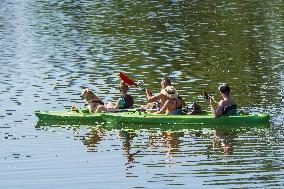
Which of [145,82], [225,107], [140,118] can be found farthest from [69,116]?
[145,82]

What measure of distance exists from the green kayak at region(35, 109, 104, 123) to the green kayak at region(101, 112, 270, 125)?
19.8 inches

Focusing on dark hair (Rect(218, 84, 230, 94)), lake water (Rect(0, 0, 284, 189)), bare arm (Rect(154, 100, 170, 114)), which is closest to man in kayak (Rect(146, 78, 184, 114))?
bare arm (Rect(154, 100, 170, 114))

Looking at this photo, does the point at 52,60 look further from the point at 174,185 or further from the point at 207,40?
the point at 174,185

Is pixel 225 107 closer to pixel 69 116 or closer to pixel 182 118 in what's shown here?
pixel 182 118

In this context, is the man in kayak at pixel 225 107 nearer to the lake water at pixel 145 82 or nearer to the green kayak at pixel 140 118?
the green kayak at pixel 140 118

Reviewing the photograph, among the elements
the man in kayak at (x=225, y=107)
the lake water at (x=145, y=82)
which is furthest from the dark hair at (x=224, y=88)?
the lake water at (x=145, y=82)

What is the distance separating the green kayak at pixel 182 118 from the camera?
35.2m

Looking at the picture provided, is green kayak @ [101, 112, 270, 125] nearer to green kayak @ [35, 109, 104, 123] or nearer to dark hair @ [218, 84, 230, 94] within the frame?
green kayak @ [35, 109, 104, 123]

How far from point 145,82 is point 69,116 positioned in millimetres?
10954

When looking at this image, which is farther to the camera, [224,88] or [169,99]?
[169,99]

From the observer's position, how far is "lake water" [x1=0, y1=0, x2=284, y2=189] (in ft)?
90.4

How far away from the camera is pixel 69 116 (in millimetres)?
37781

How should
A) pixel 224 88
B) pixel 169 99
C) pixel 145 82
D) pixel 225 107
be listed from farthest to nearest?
1. pixel 145 82
2. pixel 169 99
3. pixel 225 107
4. pixel 224 88

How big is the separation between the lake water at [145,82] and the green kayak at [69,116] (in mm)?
734
